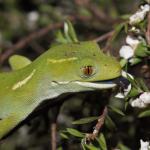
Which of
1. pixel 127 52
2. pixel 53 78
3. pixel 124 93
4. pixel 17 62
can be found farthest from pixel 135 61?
pixel 17 62

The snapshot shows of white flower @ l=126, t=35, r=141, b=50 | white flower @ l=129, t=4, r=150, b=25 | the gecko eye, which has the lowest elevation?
the gecko eye

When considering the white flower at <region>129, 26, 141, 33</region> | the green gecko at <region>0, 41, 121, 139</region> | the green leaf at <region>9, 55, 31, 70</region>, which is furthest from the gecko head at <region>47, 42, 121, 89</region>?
the green leaf at <region>9, 55, 31, 70</region>

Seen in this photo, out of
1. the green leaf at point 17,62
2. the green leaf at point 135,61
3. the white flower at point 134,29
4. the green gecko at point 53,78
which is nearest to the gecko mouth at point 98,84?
the green gecko at point 53,78

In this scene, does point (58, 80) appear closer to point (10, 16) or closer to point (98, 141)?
point (98, 141)

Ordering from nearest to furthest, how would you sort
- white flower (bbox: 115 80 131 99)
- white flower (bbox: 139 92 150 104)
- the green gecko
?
white flower (bbox: 139 92 150 104) < white flower (bbox: 115 80 131 99) < the green gecko

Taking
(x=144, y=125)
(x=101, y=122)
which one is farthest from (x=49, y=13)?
(x=101, y=122)

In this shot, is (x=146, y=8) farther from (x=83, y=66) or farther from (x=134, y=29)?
(x=83, y=66)

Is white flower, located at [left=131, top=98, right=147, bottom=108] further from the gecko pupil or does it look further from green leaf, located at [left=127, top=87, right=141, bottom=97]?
the gecko pupil
